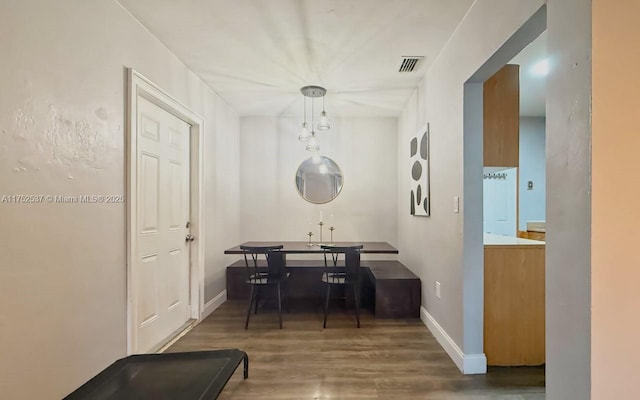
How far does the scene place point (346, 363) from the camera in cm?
231

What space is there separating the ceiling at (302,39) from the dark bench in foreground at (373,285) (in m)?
2.10

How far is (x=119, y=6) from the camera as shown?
1.99 m

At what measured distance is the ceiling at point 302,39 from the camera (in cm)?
204

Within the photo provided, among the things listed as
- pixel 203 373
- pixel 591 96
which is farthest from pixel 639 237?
pixel 203 373

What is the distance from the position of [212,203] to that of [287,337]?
1.69 m

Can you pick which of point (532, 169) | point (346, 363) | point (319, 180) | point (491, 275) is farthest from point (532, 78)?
point (346, 363)

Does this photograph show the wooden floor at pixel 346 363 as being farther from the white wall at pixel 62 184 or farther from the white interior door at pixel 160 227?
the white wall at pixel 62 184

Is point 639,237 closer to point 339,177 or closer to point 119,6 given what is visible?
point 119,6

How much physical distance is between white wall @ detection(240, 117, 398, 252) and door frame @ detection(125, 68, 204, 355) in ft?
4.20

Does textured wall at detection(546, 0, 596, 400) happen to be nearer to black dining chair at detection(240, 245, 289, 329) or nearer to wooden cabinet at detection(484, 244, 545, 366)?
wooden cabinet at detection(484, 244, 545, 366)

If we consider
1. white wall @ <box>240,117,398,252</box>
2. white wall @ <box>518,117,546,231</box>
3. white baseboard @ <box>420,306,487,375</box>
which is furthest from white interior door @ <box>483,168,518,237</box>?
white baseboard @ <box>420,306,487,375</box>

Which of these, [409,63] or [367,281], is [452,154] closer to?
[409,63]

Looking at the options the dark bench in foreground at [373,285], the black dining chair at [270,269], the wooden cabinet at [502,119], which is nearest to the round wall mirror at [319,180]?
the dark bench in foreground at [373,285]

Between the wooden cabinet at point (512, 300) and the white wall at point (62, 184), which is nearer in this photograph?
the white wall at point (62, 184)
